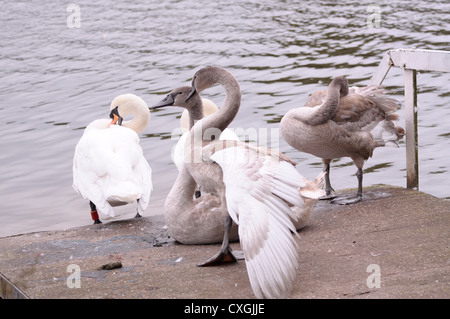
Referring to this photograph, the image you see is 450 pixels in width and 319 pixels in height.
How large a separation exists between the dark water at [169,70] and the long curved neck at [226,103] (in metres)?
2.86

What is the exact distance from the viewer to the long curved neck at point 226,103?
5.43m

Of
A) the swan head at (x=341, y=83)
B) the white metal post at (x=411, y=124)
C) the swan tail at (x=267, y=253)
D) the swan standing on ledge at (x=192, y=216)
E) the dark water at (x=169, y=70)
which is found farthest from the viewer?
the dark water at (x=169, y=70)

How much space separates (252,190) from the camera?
441 centimetres

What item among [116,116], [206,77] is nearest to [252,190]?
[206,77]

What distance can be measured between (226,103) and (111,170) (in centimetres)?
147

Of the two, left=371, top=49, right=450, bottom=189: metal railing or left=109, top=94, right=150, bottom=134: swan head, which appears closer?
left=371, top=49, right=450, bottom=189: metal railing

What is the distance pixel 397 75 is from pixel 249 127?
3.40 meters

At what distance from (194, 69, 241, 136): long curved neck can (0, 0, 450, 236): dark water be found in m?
2.86

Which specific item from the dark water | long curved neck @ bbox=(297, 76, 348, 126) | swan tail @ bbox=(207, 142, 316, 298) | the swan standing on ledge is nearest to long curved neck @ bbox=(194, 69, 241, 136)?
the swan standing on ledge

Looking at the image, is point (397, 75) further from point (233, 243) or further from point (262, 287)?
point (262, 287)

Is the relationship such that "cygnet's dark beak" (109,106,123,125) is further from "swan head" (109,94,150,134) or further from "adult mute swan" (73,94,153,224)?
"adult mute swan" (73,94,153,224)

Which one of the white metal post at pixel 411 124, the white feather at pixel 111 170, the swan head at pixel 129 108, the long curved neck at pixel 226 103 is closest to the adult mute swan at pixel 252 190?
the long curved neck at pixel 226 103

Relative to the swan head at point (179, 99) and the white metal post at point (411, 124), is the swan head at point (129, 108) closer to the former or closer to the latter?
the swan head at point (179, 99)

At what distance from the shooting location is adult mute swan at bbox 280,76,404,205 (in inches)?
251
